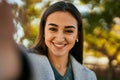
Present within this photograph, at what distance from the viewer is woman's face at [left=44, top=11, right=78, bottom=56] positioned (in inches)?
48.5

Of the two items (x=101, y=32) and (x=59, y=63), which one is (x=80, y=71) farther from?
(x=101, y=32)

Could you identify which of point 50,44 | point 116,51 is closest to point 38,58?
point 50,44

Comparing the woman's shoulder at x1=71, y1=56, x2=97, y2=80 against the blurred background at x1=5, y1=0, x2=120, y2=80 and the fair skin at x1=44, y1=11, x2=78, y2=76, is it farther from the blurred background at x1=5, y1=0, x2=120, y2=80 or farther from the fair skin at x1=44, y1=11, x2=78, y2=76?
the blurred background at x1=5, y1=0, x2=120, y2=80

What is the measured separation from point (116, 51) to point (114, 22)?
2.09 m

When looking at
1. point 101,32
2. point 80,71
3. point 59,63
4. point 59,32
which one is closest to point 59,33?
point 59,32

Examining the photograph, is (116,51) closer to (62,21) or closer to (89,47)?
(89,47)

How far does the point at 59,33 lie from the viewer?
1.23 m

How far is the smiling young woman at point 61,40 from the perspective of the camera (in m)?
1.25

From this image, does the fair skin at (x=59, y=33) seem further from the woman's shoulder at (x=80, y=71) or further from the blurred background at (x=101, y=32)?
the blurred background at (x=101, y=32)

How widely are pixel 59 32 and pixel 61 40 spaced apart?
0.10 ft

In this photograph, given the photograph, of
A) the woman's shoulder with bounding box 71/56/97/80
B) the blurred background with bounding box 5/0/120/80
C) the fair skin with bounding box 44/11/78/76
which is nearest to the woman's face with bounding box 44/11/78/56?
the fair skin with bounding box 44/11/78/76

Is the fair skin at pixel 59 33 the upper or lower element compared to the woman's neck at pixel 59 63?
upper

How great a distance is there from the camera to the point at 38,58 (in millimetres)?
1293

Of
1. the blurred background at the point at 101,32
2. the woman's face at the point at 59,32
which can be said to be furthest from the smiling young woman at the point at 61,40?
the blurred background at the point at 101,32
